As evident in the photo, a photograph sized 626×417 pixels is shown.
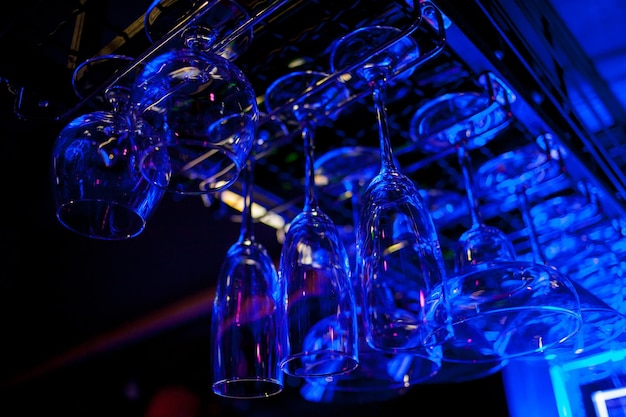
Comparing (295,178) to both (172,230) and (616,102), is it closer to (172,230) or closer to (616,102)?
(616,102)

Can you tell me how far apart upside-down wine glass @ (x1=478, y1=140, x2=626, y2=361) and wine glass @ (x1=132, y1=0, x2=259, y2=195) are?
0.36m

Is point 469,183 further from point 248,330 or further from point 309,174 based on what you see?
point 248,330

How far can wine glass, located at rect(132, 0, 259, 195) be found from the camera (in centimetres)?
44

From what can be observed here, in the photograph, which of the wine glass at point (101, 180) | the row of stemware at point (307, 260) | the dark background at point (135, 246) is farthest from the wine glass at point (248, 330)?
the dark background at point (135, 246)

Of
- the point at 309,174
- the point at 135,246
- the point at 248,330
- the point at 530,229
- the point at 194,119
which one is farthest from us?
the point at 135,246

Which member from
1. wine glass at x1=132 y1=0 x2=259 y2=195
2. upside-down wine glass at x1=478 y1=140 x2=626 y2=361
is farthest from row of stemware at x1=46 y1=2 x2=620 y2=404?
upside-down wine glass at x1=478 y1=140 x2=626 y2=361

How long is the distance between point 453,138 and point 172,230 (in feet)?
4.11

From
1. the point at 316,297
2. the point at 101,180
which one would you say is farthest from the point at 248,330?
the point at 101,180

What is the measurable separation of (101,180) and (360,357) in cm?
33

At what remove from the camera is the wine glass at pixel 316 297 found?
0.48 meters

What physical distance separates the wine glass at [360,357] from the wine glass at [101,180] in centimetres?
21

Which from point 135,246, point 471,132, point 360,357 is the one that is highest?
point 135,246

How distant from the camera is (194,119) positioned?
0.44m

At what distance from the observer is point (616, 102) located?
3.93ft
